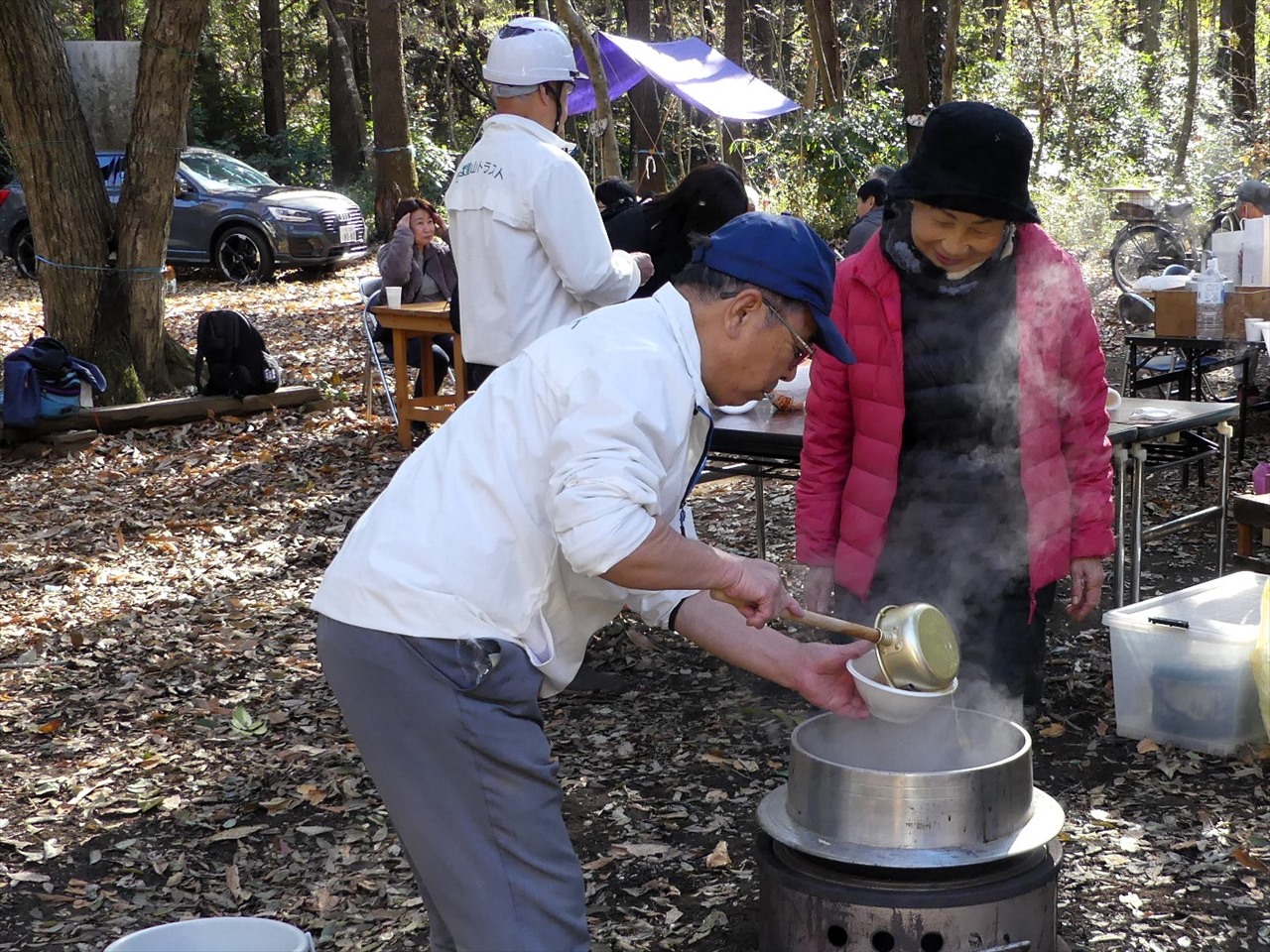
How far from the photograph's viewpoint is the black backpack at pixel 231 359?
32.5 feet

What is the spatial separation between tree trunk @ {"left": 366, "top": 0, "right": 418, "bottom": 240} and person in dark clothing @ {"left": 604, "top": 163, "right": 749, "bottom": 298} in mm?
12003

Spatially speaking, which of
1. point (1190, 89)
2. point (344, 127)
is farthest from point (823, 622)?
point (344, 127)

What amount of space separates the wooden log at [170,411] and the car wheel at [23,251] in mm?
10475

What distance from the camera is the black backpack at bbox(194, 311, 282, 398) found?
991 cm

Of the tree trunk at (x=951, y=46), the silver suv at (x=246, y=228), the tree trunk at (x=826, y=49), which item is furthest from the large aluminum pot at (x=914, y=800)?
the tree trunk at (x=826, y=49)

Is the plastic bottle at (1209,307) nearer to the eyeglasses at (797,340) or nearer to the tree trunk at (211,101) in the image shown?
the eyeglasses at (797,340)

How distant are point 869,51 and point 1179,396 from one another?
78.3ft

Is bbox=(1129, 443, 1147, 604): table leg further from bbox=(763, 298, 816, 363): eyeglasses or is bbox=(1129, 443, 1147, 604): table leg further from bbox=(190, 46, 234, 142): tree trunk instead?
bbox=(190, 46, 234, 142): tree trunk

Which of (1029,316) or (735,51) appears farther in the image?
(735,51)

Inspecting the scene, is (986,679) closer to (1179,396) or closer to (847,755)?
(847,755)

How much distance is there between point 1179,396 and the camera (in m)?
8.55

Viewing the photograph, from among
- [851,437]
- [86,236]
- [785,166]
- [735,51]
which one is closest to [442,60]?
[735,51]

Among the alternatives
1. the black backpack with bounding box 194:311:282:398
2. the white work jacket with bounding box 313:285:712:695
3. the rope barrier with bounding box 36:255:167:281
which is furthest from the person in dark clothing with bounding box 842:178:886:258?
the white work jacket with bounding box 313:285:712:695

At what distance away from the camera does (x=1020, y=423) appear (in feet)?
11.5
